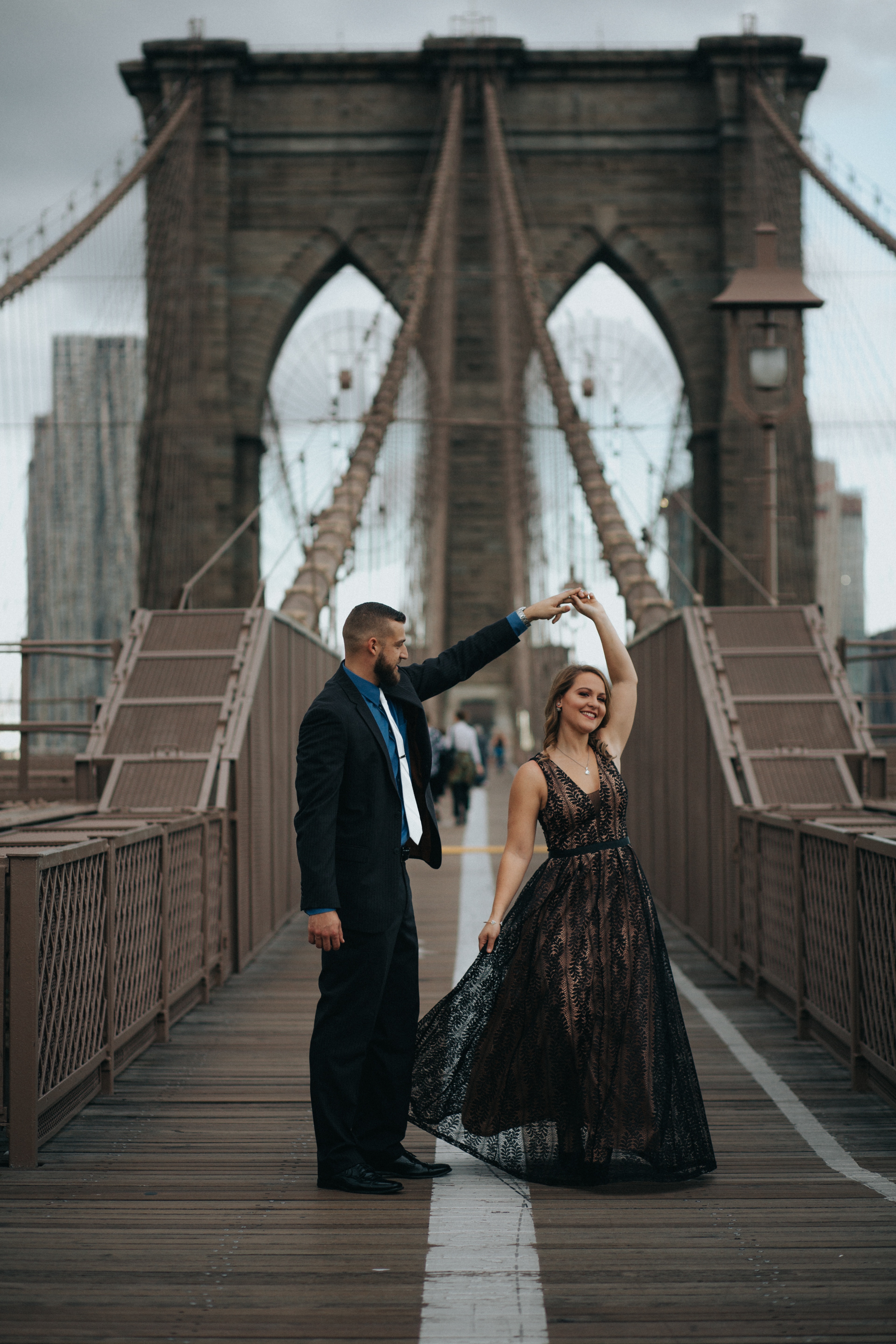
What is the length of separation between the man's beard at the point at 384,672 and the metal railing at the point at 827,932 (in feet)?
4.82

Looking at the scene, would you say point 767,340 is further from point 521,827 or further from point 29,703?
point 521,827

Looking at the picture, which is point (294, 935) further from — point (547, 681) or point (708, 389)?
point (708, 389)

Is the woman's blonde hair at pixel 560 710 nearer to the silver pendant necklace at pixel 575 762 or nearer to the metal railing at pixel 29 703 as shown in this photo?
the silver pendant necklace at pixel 575 762

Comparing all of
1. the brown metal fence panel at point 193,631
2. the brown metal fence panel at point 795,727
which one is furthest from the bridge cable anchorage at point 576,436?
the brown metal fence panel at point 193,631

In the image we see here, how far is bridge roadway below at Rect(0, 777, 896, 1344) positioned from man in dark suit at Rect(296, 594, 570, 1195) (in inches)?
6.3

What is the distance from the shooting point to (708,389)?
30.0 meters

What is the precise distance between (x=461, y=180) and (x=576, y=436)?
1512 cm

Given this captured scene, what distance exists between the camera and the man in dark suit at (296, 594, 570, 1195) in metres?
3.49

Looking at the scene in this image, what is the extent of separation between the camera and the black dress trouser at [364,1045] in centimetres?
351

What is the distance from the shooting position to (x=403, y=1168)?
3.65 m

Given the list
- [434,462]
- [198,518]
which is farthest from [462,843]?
[434,462]

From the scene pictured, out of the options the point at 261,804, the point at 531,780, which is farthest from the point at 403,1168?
the point at 261,804

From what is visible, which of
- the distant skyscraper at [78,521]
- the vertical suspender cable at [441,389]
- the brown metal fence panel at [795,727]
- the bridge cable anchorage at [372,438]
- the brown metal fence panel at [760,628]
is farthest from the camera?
the vertical suspender cable at [441,389]

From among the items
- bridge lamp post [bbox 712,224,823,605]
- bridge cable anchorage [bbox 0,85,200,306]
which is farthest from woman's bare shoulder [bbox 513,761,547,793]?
bridge cable anchorage [bbox 0,85,200,306]
